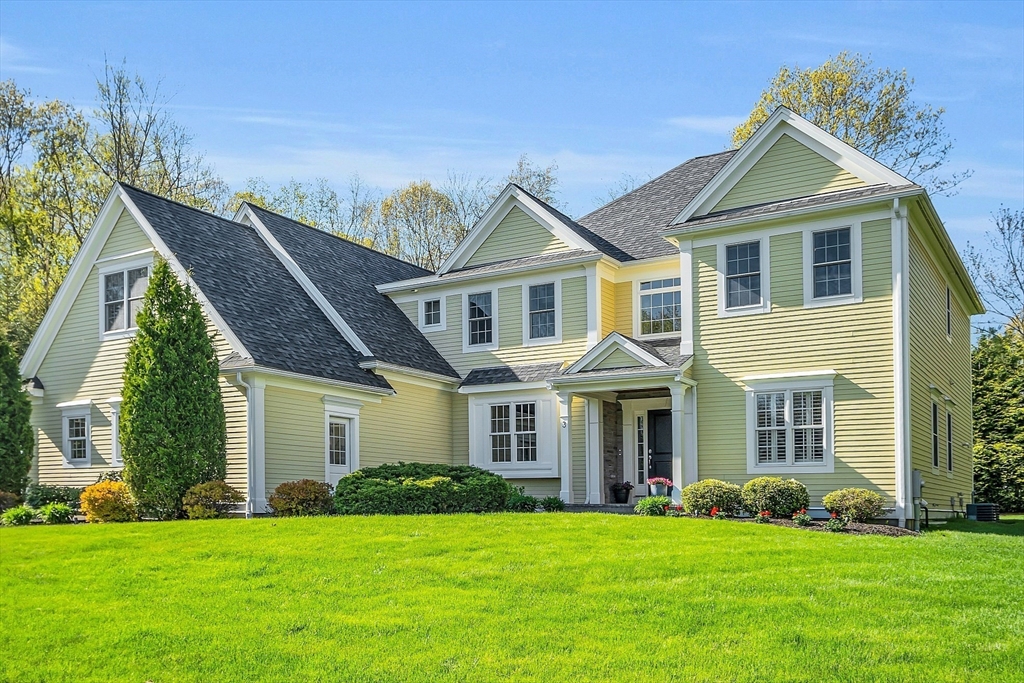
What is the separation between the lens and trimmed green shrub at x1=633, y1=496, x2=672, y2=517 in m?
18.6

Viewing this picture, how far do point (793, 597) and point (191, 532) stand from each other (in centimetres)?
973

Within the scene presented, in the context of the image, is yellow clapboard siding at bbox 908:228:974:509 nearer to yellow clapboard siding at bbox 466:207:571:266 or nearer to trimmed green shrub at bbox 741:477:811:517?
trimmed green shrub at bbox 741:477:811:517

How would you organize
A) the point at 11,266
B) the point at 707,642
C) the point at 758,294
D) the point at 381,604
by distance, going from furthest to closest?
1. the point at 11,266
2. the point at 758,294
3. the point at 381,604
4. the point at 707,642

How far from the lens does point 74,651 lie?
10406mm

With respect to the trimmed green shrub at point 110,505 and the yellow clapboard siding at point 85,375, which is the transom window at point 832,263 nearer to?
the trimmed green shrub at point 110,505

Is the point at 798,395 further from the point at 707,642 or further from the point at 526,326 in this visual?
the point at 707,642

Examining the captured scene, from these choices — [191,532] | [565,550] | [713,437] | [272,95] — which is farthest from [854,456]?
[272,95]

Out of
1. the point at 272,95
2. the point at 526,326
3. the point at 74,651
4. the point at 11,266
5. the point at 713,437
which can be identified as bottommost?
the point at 74,651

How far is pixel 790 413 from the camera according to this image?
19.8 meters

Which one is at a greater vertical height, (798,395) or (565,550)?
(798,395)

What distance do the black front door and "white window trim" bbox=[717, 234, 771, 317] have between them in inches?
147

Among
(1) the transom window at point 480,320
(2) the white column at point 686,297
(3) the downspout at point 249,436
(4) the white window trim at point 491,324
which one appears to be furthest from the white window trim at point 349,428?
(2) the white column at point 686,297

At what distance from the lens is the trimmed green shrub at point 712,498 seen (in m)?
18.2

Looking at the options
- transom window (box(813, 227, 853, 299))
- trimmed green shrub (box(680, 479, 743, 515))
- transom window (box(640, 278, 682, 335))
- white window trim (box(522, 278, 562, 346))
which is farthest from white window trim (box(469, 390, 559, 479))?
transom window (box(813, 227, 853, 299))
